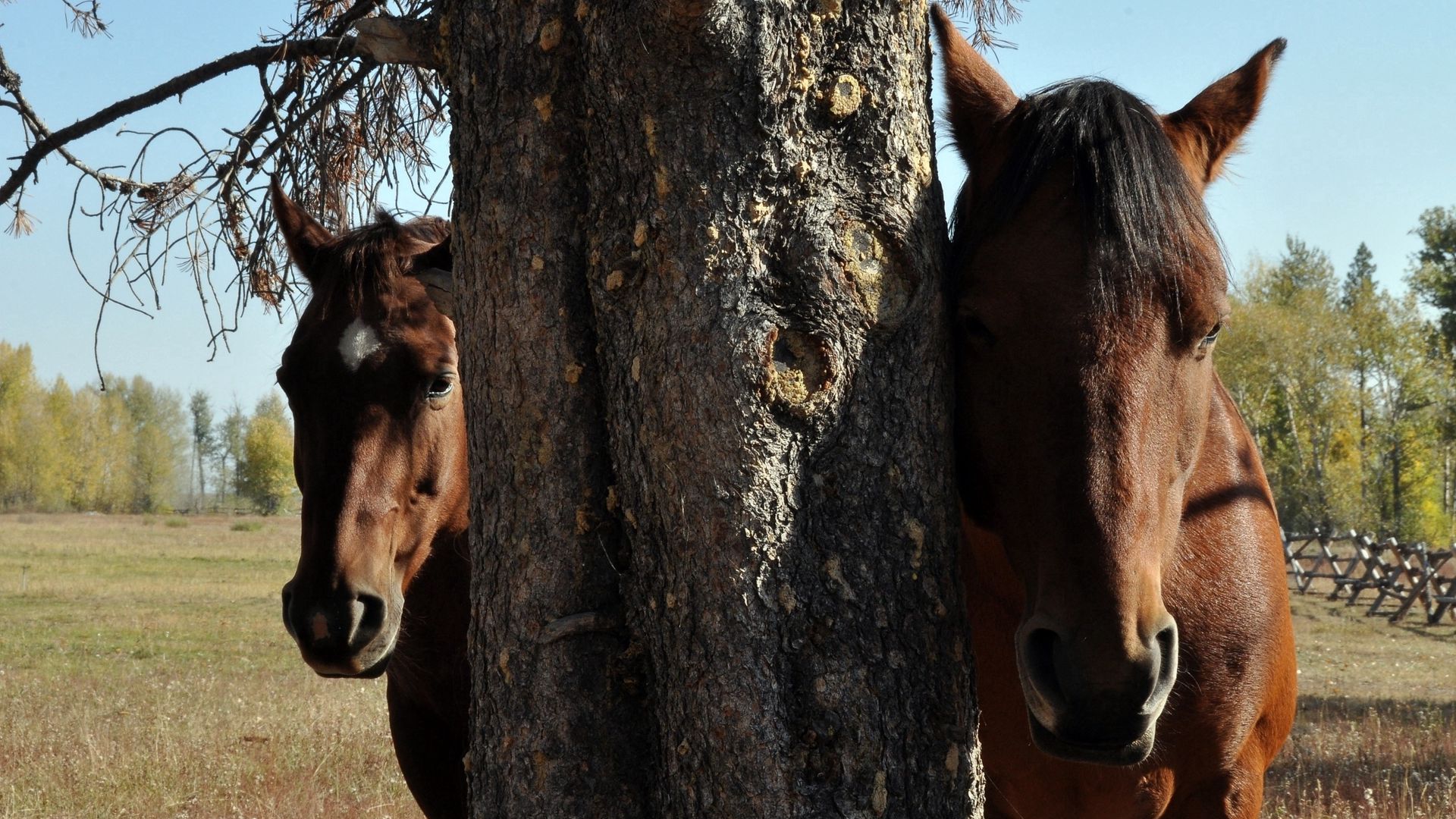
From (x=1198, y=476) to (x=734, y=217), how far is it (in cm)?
165

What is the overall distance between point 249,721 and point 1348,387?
46.1 m

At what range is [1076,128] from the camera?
7.43ft

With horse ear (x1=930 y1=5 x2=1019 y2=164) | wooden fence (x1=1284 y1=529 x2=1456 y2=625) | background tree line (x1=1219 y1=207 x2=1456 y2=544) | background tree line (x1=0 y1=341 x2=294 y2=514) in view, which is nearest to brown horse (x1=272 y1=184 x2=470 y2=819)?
horse ear (x1=930 y1=5 x2=1019 y2=164)

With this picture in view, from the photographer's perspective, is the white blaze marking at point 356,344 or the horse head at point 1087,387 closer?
the horse head at point 1087,387

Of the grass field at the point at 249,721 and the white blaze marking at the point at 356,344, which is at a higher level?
the white blaze marking at the point at 356,344

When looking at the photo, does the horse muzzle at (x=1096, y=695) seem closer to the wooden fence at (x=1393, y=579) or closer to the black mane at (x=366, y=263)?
the black mane at (x=366, y=263)

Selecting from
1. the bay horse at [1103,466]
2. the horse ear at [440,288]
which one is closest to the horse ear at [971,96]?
the bay horse at [1103,466]

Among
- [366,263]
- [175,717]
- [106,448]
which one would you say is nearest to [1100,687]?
[366,263]

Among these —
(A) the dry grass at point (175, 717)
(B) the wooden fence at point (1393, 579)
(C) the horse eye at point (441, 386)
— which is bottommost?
(B) the wooden fence at point (1393, 579)

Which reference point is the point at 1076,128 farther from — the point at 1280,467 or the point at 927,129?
the point at 1280,467

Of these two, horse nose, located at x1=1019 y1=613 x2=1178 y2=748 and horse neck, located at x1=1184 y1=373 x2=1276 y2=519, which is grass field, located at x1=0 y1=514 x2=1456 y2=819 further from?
horse nose, located at x1=1019 y1=613 x2=1178 y2=748

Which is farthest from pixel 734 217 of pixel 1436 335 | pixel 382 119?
pixel 1436 335

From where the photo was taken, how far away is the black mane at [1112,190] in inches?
82.3

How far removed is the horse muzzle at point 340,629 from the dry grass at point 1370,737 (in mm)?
4385
